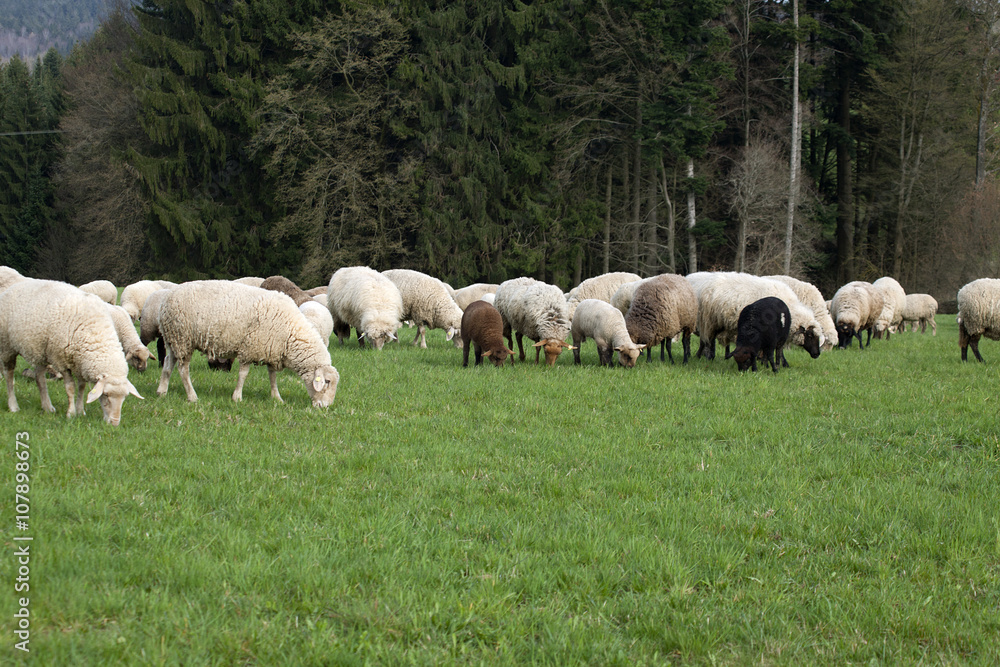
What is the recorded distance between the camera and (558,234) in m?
36.0

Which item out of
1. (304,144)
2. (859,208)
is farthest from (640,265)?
(304,144)

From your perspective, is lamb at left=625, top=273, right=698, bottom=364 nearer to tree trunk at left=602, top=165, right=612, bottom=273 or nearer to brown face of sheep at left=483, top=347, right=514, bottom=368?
brown face of sheep at left=483, top=347, right=514, bottom=368

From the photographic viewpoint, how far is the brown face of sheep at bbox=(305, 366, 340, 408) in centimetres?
845

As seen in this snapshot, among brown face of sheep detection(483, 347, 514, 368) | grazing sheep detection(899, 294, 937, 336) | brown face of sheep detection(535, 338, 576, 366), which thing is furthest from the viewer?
grazing sheep detection(899, 294, 937, 336)

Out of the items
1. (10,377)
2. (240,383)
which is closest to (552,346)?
(240,383)

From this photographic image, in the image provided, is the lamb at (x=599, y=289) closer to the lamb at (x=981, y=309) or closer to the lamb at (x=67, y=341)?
the lamb at (x=981, y=309)

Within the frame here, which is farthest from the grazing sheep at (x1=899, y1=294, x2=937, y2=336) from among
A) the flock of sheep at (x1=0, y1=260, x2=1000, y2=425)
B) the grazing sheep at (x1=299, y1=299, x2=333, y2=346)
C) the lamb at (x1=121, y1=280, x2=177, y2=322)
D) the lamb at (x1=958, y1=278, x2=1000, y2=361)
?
the lamb at (x1=121, y1=280, x2=177, y2=322)

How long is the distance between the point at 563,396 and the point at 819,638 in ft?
19.8

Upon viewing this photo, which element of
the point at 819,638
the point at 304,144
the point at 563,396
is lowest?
the point at 819,638

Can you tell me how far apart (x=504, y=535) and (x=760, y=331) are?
829 cm

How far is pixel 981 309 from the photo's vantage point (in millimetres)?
12508

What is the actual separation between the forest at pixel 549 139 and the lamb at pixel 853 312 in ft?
43.9

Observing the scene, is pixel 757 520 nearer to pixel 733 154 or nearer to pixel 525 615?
pixel 525 615

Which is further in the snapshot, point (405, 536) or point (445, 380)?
point (445, 380)
